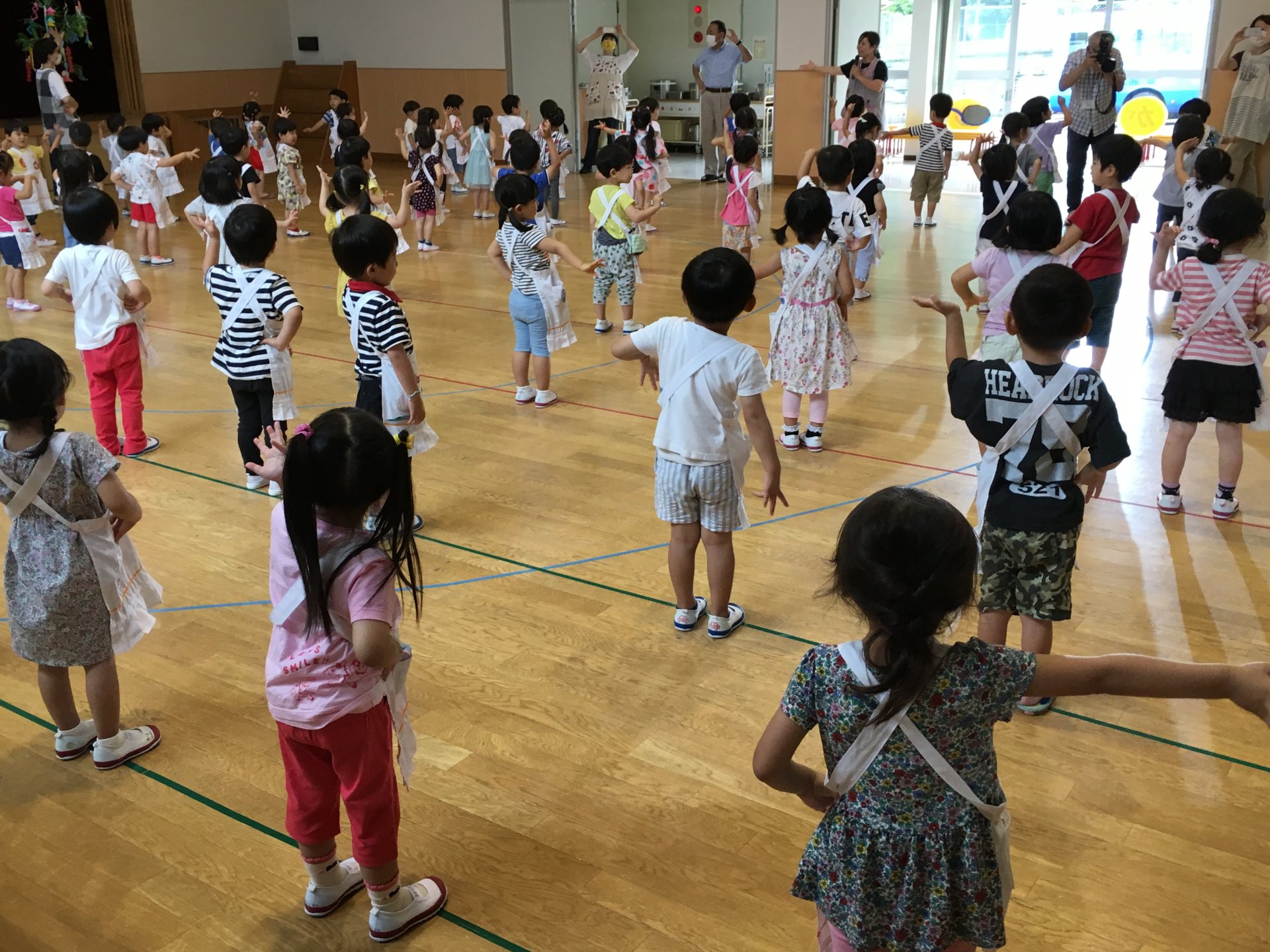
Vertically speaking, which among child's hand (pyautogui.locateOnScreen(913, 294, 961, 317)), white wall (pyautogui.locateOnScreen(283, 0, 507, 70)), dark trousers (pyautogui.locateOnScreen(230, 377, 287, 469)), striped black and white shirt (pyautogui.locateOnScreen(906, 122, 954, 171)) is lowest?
dark trousers (pyautogui.locateOnScreen(230, 377, 287, 469))

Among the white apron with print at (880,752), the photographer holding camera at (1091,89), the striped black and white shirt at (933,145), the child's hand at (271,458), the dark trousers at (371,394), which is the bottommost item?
the dark trousers at (371,394)

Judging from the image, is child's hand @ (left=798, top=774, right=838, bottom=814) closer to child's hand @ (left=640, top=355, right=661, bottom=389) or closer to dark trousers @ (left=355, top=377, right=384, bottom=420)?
child's hand @ (left=640, top=355, right=661, bottom=389)

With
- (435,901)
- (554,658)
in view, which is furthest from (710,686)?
(435,901)

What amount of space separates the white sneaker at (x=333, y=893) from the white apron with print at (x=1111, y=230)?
12.6 ft

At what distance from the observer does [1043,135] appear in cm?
851

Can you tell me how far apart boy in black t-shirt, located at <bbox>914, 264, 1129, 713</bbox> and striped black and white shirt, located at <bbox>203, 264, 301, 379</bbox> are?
8.10 ft

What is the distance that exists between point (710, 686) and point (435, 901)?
1049 mm

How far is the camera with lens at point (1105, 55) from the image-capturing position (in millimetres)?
9094

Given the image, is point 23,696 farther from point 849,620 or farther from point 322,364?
point 322,364

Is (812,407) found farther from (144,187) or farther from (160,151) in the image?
(160,151)

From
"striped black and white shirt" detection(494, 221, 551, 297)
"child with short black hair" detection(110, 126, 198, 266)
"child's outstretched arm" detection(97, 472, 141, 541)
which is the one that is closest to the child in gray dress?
"child's outstretched arm" detection(97, 472, 141, 541)

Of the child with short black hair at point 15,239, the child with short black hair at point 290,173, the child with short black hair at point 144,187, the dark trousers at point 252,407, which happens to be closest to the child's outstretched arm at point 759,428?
the dark trousers at point 252,407

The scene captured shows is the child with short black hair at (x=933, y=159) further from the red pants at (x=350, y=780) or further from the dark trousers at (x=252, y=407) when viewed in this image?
the red pants at (x=350, y=780)

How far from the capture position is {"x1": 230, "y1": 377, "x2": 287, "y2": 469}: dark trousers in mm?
4211
